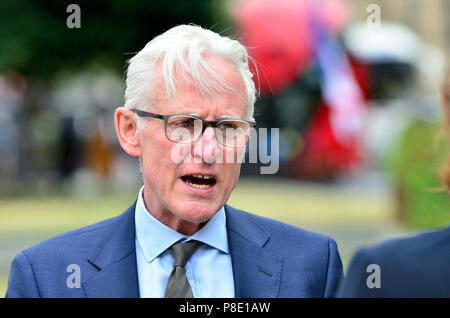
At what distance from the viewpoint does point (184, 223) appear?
2285 mm

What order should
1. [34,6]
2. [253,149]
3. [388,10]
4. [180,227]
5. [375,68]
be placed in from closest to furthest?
1. [180,227]
2. [253,149]
3. [34,6]
4. [375,68]
5. [388,10]

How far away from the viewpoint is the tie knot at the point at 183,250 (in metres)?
2.22

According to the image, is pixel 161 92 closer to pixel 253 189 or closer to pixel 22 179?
pixel 253 189

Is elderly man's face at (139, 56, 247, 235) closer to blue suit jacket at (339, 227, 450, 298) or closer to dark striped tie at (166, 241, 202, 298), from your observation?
dark striped tie at (166, 241, 202, 298)

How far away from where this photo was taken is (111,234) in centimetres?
230

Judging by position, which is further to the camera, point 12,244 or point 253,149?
point 12,244

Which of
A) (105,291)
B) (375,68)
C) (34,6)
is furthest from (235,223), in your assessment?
(375,68)

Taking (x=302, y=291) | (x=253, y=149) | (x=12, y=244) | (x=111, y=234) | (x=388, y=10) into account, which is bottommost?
(x=12, y=244)

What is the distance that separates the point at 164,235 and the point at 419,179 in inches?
344

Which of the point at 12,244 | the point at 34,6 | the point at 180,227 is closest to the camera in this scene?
the point at 180,227

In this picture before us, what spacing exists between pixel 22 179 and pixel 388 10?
23.3 meters

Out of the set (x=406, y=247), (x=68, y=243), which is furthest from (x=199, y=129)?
(x=406, y=247)

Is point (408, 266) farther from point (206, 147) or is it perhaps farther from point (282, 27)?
point (282, 27)

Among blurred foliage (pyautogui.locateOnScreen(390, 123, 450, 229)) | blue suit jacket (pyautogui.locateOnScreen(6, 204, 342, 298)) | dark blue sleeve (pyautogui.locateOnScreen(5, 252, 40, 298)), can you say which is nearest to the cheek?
blue suit jacket (pyautogui.locateOnScreen(6, 204, 342, 298))
